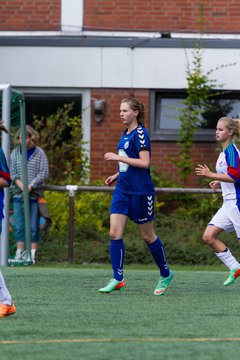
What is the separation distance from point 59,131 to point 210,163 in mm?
2320

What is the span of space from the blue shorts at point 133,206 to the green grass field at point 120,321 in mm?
702

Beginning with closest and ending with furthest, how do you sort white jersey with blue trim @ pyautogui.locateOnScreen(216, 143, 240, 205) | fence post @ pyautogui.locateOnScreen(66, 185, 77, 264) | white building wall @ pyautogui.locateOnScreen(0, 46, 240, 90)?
white jersey with blue trim @ pyautogui.locateOnScreen(216, 143, 240, 205) < fence post @ pyautogui.locateOnScreen(66, 185, 77, 264) < white building wall @ pyautogui.locateOnScreen(0, 46, 240, 90)

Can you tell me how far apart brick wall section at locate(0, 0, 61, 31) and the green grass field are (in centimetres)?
652

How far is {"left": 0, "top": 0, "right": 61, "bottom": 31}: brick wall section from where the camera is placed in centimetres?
1747

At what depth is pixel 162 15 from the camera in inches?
687

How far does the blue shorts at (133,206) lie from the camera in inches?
392

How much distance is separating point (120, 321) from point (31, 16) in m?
10.2

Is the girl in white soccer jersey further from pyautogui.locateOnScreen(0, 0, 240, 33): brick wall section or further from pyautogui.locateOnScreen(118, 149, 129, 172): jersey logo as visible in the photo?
pyautogui.locateOnScreen(0, 0, 240, 33): brick wall section

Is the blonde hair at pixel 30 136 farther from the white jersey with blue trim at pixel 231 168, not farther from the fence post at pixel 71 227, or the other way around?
the white jersey with blue trim at pixel 231 168

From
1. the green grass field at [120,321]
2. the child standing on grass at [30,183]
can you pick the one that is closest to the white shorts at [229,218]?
the green grass field at [120,321]

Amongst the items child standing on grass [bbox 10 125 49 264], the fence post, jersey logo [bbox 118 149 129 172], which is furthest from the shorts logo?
the fence post

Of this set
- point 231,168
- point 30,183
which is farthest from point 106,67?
point 231,168

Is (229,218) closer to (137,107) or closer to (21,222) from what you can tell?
(137,107)

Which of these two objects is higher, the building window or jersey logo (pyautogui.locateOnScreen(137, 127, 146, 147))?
jersey logo (pyautogui.locateOnScreen(137, 127, 146, 147))
